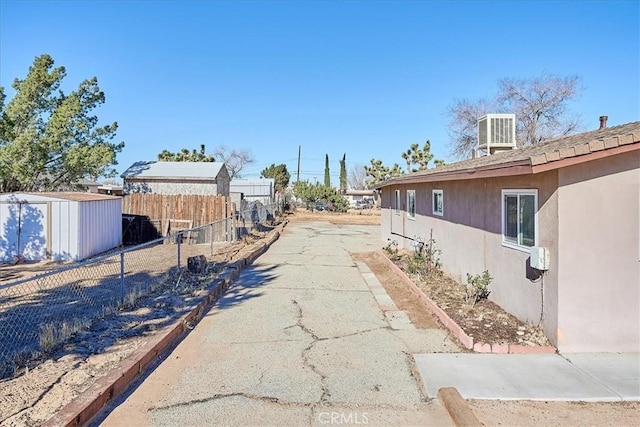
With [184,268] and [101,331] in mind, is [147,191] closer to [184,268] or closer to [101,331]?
[184,268]

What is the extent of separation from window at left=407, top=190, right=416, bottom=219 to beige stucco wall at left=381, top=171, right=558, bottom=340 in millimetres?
1448

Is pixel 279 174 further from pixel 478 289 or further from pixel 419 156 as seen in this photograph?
pixel 478 289

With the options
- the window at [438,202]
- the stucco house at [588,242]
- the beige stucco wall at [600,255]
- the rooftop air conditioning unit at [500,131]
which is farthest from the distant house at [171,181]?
the beige stucco wall at [600,255]

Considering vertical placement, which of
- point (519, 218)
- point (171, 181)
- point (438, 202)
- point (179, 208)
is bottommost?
point (519, 218)

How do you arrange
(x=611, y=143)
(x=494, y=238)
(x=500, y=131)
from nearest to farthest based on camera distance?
1. (x=611, y=143)
2. (x=494, y=238)
3. (x=500, y=131)

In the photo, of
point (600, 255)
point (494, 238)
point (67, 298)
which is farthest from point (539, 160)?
point (67, 298)

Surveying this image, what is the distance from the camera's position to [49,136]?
18469 mm

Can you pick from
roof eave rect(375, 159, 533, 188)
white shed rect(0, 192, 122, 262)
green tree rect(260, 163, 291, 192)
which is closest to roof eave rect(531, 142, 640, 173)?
roof eave rect(375, 159, 533, 188)

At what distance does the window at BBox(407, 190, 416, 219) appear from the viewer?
44.8 ft

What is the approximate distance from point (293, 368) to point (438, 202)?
7.30 metres

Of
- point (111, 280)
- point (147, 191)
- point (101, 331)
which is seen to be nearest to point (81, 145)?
point (147, 191)

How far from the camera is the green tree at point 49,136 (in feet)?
57.6

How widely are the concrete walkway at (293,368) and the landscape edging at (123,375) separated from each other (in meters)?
0.13

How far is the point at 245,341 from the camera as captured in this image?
566 cm
